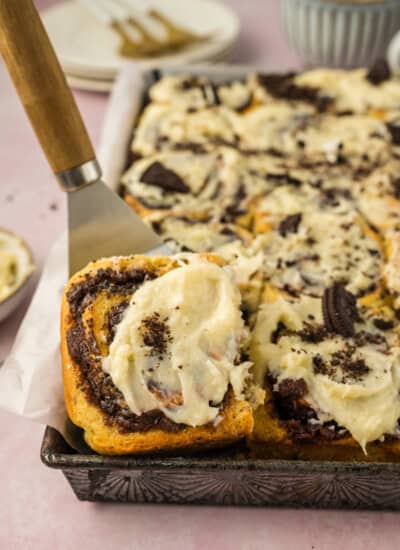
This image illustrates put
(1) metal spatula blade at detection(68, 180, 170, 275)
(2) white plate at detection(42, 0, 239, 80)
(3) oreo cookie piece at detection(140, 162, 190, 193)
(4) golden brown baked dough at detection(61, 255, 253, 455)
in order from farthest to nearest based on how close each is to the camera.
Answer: (2) white plate at detection(42, 0, 239, 80), (3) oreo cookie piece at detection(140, 162, 190, 193), (1) metal spatula blade at detection(68, 180, 170, 275), (4) golden brown baked dough at detection(61, 255, 253, 455)

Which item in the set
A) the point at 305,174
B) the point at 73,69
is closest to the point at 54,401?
the point at 305,174

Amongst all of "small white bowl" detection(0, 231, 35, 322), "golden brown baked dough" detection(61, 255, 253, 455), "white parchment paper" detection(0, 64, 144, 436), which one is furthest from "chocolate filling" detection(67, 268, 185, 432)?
"small white bowl" detection(0, 231, 35, 322)

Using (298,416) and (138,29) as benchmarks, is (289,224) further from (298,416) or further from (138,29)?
(138,29)

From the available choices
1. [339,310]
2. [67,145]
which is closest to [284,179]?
[339,310]

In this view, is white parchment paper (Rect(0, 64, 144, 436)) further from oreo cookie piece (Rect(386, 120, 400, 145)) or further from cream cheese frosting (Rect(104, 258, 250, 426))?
oreo cookie piece (Rect(386, 120, 400, 145))

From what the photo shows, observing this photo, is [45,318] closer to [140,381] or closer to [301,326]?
[140,381]

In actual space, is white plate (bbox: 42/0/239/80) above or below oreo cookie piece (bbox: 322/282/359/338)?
above
